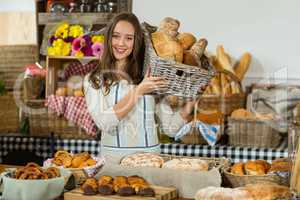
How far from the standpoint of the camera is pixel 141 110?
2.90 m

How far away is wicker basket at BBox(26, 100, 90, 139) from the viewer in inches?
168

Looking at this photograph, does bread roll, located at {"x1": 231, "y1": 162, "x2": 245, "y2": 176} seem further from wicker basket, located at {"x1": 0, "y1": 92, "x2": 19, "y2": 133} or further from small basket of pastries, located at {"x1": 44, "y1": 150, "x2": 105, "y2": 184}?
wicker basket, located at {"x1": 0, "y1": 92, "x2": 19, "y2": 133}

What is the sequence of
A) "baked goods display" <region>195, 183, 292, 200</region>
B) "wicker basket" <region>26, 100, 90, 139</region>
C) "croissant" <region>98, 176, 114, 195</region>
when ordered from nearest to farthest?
1. "baked goods display" <region>195, 183, 292, 200</region>
2. "croissant" <region>98, 176, 114, 195</region>
3. "wicker basket" <region>26, 100, 90, 139</region>

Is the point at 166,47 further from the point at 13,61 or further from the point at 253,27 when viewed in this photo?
the point at 13,61

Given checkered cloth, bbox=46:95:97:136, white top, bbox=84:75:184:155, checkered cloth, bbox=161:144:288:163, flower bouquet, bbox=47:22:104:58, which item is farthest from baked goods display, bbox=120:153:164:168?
flower bouquet, bbox=47:22:104:58

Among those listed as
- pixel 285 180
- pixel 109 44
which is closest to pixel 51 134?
pixel 109 44

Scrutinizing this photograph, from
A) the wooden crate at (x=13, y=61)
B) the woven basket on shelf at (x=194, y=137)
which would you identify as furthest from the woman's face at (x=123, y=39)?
the wooden crate at (x=13, y=61)

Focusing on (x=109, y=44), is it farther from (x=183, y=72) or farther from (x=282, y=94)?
(x=282, y=94)

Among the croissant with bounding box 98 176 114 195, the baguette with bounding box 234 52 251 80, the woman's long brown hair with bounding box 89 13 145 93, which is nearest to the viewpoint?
the croissant with bounding box 98 176 114 195

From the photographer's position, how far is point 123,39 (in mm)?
2797

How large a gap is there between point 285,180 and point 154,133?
1050 mm

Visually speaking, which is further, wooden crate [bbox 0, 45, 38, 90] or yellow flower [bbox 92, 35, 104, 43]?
wooden crate [bbox 0, 45, 38, 90]

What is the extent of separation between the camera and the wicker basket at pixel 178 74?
8.21 feet

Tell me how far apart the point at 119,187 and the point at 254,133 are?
81.6 inches
